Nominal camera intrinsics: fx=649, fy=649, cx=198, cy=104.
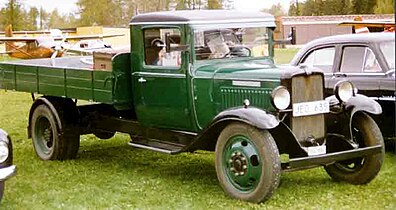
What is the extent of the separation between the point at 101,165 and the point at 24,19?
843 inches

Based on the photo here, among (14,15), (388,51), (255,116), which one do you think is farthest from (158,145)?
(14,15)

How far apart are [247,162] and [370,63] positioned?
7.44ft

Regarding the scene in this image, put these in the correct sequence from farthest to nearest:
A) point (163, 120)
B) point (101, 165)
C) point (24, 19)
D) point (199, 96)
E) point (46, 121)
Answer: point (24, 19) → point (46, 121) → point (101, 165) → point (163, 120) → point (199, 96)

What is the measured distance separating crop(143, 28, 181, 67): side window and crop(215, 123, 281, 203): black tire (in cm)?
102

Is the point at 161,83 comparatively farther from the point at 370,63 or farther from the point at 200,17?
the point at 370,63

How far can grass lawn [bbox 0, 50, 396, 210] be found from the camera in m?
5.13

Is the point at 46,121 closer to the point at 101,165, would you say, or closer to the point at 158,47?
the point at 101,165

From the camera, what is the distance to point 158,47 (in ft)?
20.1

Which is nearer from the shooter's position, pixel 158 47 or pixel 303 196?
pixel 303 196

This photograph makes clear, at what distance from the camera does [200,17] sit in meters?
5.85

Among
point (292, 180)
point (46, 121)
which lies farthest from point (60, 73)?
point (292, 180)

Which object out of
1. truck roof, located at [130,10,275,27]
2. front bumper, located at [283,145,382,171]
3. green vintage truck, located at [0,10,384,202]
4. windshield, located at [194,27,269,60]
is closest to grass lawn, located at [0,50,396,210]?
green vintage truck, located at [0,10,384,202]

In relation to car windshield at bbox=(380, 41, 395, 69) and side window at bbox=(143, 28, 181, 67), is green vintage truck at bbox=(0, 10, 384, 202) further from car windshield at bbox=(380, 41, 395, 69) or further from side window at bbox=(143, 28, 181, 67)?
car windshield at bbox=(380, 41, 395, 69)

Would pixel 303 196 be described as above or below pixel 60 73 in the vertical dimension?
below
